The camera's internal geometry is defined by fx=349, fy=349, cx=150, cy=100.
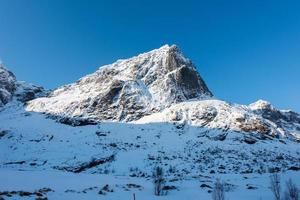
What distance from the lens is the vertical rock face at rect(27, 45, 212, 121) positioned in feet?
296

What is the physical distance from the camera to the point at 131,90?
96.3m

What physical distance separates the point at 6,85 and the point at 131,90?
5175cm

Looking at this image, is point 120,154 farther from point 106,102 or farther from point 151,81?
point 151,81

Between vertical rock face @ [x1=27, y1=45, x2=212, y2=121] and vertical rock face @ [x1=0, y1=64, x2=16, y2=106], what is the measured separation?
12.9 m

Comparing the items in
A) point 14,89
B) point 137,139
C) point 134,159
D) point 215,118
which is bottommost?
point 134,159

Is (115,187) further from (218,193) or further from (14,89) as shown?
(14,89)

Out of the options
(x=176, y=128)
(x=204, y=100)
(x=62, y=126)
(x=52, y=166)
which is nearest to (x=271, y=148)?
(x=176, y=128)

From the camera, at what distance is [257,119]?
264 ft

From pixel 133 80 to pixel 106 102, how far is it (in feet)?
38.2

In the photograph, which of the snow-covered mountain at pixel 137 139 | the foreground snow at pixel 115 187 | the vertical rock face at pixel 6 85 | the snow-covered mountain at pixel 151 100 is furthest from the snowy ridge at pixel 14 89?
the foreground snow at pixel 115 187


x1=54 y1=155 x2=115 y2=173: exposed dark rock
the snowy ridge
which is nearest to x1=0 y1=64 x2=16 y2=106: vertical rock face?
the snowy ridge

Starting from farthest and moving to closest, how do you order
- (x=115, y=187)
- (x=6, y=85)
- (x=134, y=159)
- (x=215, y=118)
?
(x=6, y=85) → (x=215, y=118) → (x=134, y=159) → (x=115, y=187)

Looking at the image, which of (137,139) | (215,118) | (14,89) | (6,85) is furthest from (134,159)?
(14,89)

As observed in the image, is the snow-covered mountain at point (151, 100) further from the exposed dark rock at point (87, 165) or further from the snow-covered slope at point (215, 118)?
the exposed dark rock at point (87, 165)
